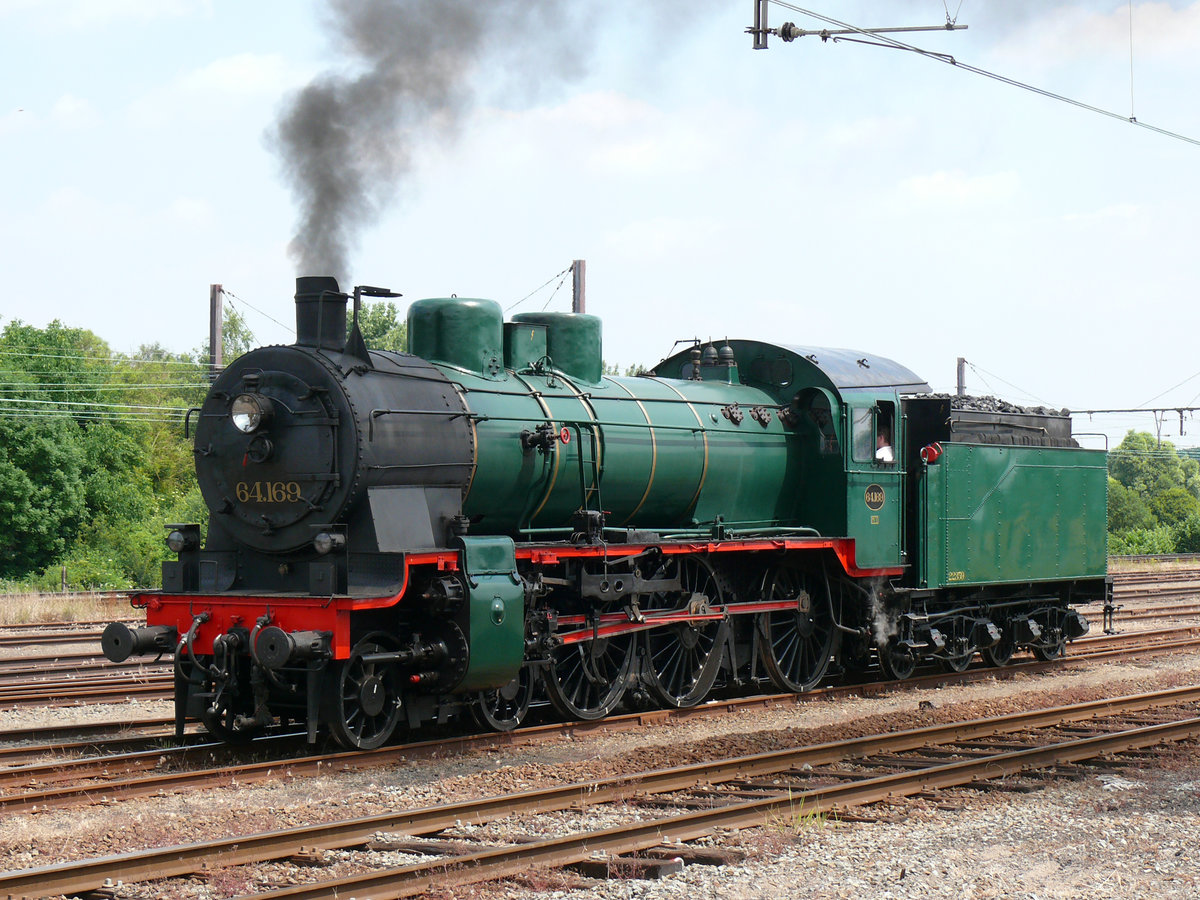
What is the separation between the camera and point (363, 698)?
9.62m

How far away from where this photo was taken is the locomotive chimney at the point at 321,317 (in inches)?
A: 403

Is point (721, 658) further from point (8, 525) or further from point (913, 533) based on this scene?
point (8, 525)

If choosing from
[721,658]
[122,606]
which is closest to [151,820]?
[721,658]

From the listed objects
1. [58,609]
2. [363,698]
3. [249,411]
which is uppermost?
[249,411]

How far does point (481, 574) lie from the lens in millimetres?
10039

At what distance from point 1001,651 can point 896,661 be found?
6.84 ft

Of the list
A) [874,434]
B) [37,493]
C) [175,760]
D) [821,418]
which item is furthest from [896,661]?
[37,493]

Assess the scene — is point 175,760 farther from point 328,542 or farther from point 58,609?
point 58,609

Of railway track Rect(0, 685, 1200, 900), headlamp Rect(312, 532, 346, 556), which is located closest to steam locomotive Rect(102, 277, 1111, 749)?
headlamp Rect(312, 532, 346, 556)

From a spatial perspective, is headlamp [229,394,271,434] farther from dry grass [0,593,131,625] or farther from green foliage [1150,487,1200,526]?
green foliage [1150,487,1200,526]

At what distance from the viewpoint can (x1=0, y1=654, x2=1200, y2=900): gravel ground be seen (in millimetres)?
6504

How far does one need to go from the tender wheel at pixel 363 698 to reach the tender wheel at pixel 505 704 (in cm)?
75

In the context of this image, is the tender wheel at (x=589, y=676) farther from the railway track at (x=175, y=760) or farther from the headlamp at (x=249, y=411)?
the headlamp at (x=249, y=411)

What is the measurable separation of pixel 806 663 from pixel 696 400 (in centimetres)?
330
